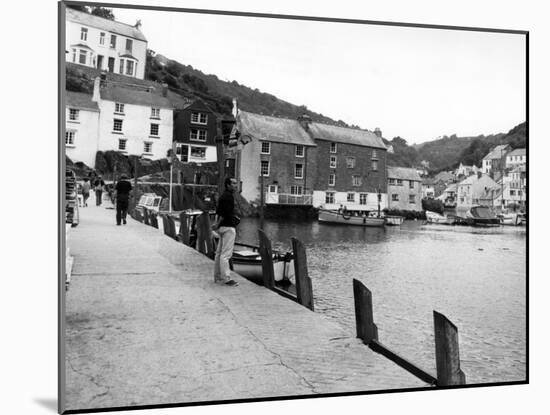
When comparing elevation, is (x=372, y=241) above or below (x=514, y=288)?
above

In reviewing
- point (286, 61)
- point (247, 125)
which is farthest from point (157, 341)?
point (286, 61)

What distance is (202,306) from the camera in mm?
3746

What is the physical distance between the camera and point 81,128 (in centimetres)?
343

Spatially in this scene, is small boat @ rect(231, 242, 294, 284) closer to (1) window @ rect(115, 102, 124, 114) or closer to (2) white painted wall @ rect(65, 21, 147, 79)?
(1) window @ rect(115, 102, 124, 114)

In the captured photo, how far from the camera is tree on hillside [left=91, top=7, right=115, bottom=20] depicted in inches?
138

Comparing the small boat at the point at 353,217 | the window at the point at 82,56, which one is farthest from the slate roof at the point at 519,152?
the window at the point at 82,56

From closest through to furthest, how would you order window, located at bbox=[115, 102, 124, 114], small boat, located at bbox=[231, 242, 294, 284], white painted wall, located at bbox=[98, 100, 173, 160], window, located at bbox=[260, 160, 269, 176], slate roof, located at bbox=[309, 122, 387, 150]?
1. white painted wall, located at bbox=[98, 100, 173, 160]
2. window, located at bbox=[115, 102, 124, 114]
3. window, located at bbox=[260, 160, 269, 176]
4. slate roof, located at bbox=[309, 122, 387, 150]
5. small boat, located at bbox=[231, 242, 294, 284]

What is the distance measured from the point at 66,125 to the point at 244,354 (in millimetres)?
1731

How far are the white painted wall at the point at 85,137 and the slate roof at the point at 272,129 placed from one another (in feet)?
3.31

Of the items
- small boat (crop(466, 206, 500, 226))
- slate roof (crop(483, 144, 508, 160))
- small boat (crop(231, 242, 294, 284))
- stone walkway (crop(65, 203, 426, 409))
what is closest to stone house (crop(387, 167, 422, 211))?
small boat (crop(466, 206, 500, 226))

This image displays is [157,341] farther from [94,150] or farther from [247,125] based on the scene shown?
[247,125]

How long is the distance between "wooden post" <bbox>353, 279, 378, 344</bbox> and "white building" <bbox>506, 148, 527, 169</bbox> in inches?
65.5

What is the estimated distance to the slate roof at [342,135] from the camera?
4.33 meters

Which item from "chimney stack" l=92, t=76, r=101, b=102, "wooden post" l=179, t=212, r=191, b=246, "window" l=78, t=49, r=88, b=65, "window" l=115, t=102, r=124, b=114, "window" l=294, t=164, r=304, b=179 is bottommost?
"wooden post" l=179, t=212, r=191, b=246
